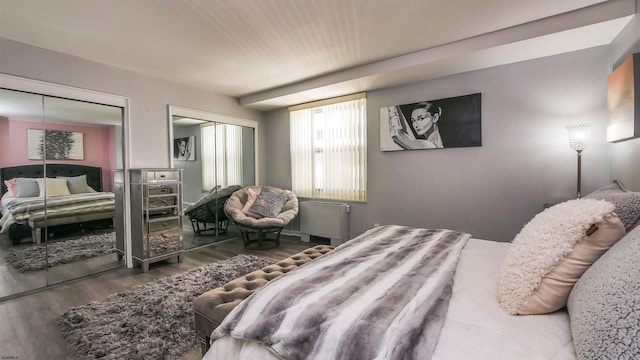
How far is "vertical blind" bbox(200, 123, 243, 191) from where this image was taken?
421 centimetres

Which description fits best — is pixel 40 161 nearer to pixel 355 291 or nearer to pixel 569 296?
pixel 355 291

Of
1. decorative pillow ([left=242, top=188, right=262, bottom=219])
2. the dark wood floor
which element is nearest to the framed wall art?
the dark wood floor

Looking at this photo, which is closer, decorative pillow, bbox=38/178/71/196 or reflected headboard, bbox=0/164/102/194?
reflected headboard, bbox=0/164/102/194

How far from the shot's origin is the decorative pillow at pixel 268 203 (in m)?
4.21

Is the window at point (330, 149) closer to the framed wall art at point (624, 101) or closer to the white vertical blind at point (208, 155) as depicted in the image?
the white vertical blind at point (208, 155)

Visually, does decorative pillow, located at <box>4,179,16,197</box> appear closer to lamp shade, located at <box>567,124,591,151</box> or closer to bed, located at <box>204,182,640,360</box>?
bed, located at <box>204,182,640,360</box>

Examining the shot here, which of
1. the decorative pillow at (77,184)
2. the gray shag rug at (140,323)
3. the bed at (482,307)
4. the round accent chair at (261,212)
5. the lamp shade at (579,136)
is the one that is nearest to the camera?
the bed at (482,307)

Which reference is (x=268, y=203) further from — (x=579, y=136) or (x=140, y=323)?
(x=579, y=136)

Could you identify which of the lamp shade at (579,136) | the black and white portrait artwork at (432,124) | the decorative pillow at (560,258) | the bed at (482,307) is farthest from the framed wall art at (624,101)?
the decorative pillow at (560,258)

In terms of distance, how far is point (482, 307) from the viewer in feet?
3.38

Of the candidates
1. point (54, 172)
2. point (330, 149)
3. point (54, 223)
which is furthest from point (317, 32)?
point (54, 223)

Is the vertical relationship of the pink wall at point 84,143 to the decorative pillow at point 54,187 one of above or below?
above

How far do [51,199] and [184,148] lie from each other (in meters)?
1.59

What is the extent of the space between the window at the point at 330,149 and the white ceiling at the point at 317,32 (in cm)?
78
